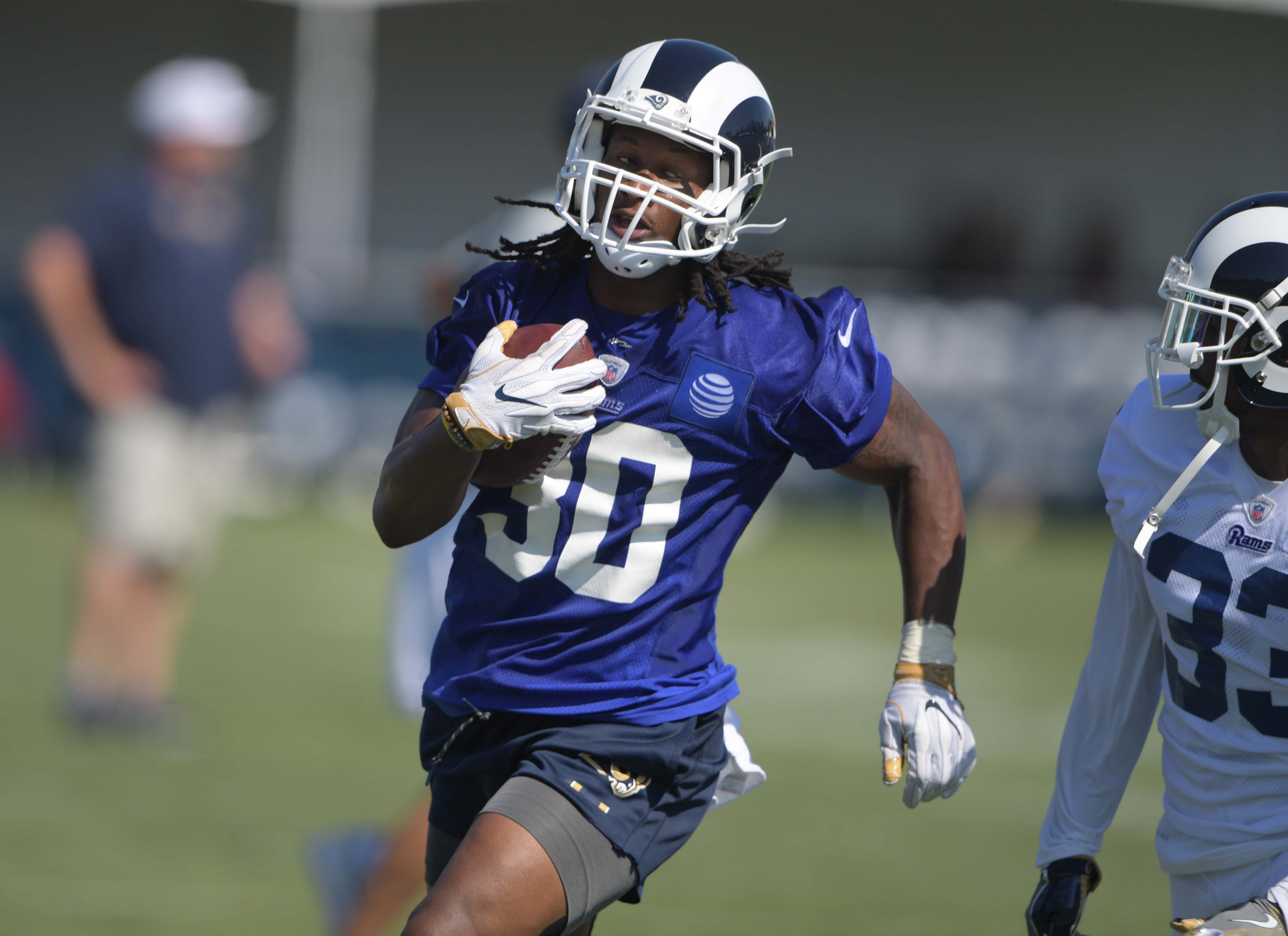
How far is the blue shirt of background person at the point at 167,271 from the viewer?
7078 millimetres

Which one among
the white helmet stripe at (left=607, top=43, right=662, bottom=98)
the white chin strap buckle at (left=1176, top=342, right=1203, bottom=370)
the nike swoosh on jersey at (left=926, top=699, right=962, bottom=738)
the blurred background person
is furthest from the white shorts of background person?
the white chin strap buckle at (left=1176, top=342, right=1203, bottom=370)

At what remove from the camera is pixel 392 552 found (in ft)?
36.2

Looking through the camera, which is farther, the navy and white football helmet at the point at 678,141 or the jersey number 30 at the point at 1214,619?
the navy and white football helmet at the point at 678,141

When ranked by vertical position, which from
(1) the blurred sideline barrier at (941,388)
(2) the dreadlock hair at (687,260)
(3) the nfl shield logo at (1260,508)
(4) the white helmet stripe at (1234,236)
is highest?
(4) the white helmet stripe at (1234,236)

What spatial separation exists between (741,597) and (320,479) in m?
4.77

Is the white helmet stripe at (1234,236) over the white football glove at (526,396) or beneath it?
over

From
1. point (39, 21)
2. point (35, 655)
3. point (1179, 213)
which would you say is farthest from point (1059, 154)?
point (35, 655)

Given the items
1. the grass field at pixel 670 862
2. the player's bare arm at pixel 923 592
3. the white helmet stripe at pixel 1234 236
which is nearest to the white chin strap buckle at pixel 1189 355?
the white helmet stripe at pixel 1234 236

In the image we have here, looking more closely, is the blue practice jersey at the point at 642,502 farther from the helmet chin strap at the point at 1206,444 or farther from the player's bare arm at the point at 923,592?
the helmet chin strap at the point at 1206,444

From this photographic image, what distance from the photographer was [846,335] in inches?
110

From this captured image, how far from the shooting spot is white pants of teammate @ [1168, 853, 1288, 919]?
8.05 feet

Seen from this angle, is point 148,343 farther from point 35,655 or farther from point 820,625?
point 820,625

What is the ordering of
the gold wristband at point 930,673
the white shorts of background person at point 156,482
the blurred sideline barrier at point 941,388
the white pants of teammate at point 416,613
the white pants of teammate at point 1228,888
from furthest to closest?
the blurred sideline barrier at point 941,388 → the white shorts of background person at point 156,482 → the white pants of teammate at point 416,613 → the gold wristband at point 930,673 → the white pants of teammate at point 1228,888

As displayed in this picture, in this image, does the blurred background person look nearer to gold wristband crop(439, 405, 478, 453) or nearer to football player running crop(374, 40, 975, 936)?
football player running crop(374, 40, 975, 936)
